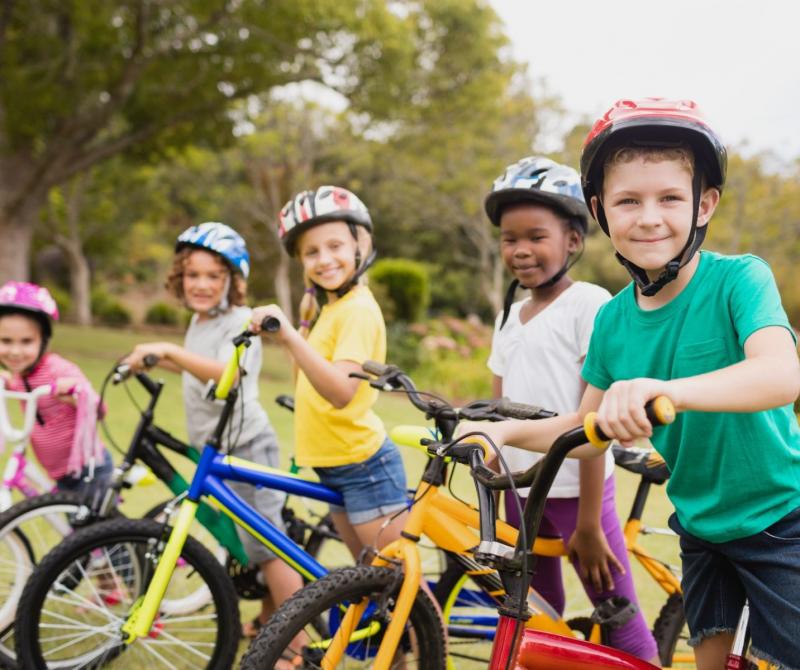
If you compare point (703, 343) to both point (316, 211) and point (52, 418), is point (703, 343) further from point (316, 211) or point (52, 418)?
point (52, 418)

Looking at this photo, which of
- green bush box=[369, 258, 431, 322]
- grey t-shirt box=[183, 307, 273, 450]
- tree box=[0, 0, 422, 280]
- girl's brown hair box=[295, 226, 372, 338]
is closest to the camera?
girl's brown hair box=[295, 226, 372, 338]

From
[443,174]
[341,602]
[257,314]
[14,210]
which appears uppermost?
[443,174]

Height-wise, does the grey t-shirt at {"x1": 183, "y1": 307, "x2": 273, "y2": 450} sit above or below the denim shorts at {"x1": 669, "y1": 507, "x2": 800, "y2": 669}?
above

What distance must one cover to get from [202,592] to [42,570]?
2.85 ft

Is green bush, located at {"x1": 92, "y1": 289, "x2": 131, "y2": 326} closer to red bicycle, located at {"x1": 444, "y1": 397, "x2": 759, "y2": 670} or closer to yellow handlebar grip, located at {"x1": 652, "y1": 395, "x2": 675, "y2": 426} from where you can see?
red bicycle, located at {"x1": 444, "y1": 397, "x2": 759, "y2": 670}

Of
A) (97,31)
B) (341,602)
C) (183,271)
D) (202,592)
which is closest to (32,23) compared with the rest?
(97,31)

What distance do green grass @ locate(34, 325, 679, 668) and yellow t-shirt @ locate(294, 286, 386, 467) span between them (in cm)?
41

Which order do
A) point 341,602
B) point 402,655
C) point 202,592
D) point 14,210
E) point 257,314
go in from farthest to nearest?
point 14,210 < point 202,592 < point 257,314 < point 402,655 < point 341,602

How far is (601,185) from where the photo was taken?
5.90ft

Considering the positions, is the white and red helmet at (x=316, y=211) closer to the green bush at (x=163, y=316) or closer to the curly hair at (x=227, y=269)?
the curly hair at (x=227, y=269)

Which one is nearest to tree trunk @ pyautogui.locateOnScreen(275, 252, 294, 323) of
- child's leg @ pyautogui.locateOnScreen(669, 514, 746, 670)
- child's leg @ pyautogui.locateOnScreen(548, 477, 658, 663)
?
child's leg @ pyautogui.locateOnScreen(548, 477, 658, 663)

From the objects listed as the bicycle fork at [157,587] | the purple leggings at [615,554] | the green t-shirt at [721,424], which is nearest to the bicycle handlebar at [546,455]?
the green t-shirt at [721,424]

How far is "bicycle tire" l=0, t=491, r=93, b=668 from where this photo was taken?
294 cm

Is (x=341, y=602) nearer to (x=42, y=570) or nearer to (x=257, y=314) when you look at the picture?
(x=257, y=314)
